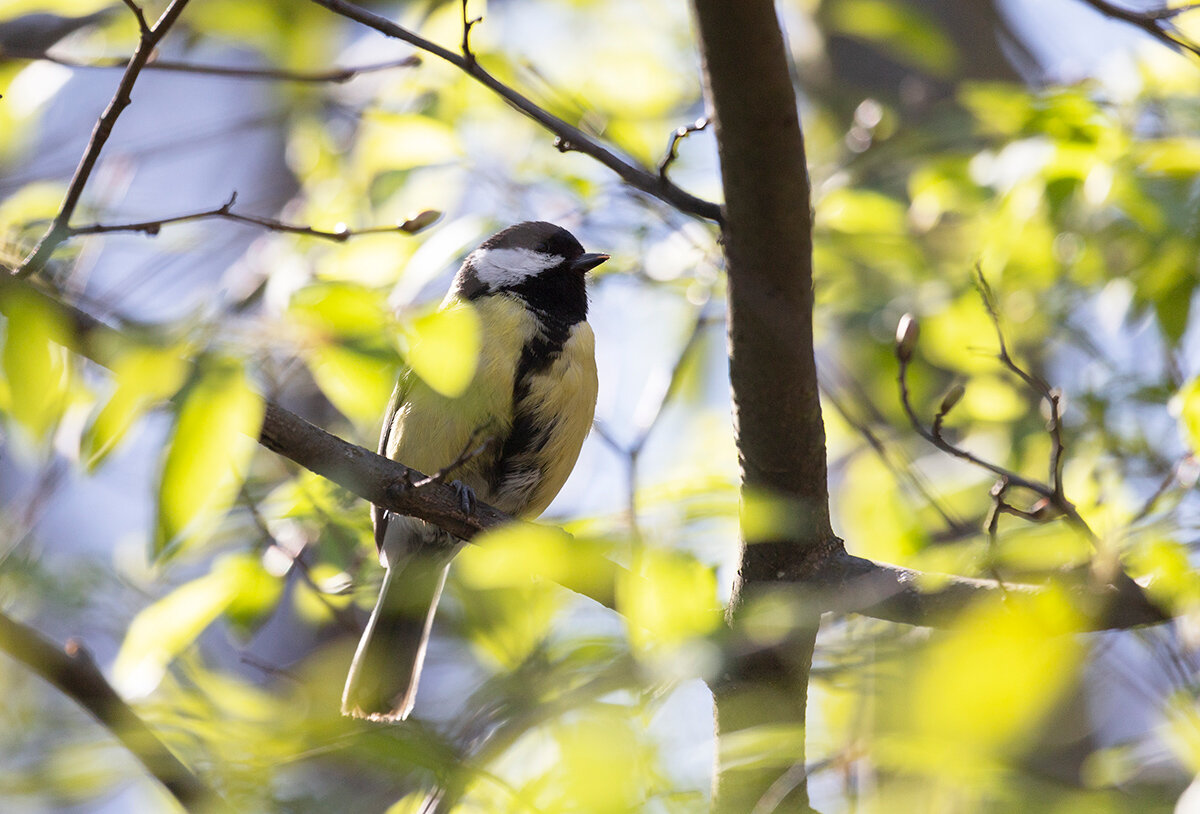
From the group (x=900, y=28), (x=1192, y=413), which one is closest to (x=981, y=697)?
(x=1192, y=413)

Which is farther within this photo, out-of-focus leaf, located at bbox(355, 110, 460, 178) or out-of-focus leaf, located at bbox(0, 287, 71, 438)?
out-of-focus leaf, located at bbox(355, 110, 460, 178)

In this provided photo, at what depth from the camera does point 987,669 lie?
888 mm

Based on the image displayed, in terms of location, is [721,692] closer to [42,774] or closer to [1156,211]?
[42,774]

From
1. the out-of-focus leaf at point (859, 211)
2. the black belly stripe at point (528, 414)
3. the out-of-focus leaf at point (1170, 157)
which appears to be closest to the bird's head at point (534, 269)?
the black belly stripe at point (528, 414)

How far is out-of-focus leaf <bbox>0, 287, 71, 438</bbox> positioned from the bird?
139 cm

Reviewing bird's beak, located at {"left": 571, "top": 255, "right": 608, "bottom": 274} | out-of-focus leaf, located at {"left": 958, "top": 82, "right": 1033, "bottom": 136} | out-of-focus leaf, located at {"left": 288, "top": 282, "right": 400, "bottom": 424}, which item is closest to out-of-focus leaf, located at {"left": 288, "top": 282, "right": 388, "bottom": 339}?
out-of-focus leaf, located at {"left": 288, "top": 282, "right": 400, "bottom": 424}

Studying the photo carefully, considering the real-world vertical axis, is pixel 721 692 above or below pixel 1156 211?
below

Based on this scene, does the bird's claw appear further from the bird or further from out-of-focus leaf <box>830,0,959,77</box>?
out-of-focus leaf <box>830,0,959,77</box>

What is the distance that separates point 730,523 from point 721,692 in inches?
13.3

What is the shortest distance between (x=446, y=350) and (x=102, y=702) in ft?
2.78

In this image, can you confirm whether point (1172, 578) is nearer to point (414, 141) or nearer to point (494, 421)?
point (494, 421)

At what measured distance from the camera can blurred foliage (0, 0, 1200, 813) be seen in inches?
45.7

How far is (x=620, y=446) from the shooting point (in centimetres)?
273

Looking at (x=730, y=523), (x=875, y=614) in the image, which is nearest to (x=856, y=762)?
(x=875, y=614)
